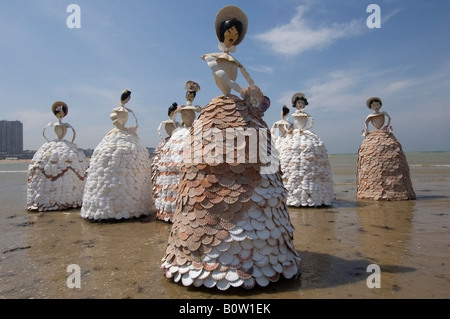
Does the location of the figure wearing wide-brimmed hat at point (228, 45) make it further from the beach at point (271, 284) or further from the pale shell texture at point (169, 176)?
the pale shell texture at point (169, 176)

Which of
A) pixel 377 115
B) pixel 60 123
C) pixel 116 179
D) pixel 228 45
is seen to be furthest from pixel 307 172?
pixel 60 123

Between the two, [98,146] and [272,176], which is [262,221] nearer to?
[272,176]

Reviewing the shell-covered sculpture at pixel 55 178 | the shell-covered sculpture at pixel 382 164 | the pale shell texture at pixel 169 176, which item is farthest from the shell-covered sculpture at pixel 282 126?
the shell-covered sculpture at pixel 55 178

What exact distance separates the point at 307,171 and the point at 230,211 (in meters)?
5.22

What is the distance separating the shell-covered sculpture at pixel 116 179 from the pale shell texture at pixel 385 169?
630 centimetres

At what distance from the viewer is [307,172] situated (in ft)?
25.7

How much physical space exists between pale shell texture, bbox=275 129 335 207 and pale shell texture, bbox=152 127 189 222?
121 inches

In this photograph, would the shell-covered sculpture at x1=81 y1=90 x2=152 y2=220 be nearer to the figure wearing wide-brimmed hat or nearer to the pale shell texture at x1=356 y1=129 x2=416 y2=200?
the figure wearing wide-brimmed hat

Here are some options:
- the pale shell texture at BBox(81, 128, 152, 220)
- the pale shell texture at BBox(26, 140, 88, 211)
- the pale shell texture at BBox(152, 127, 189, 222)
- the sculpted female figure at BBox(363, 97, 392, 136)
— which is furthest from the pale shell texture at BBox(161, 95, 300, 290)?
the sculpted female figure at BBox(363, 97, 392, 136)

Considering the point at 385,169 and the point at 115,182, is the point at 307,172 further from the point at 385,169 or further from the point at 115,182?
the point at 115,182

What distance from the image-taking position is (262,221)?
306 cm

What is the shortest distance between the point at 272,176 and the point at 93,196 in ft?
14.9

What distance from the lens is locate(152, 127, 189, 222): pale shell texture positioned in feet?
19.7
